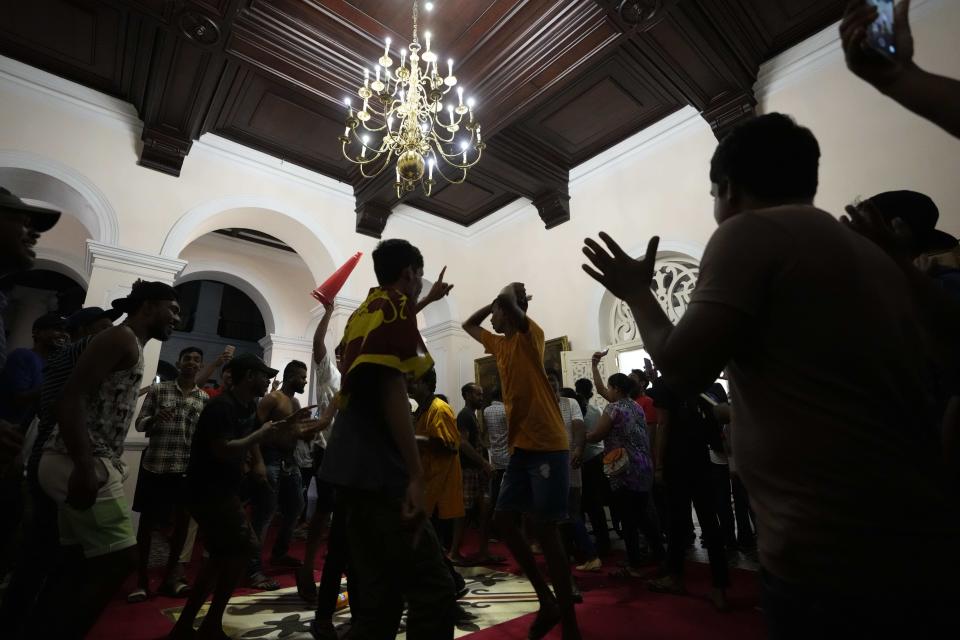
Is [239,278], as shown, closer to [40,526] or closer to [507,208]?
[507,208]

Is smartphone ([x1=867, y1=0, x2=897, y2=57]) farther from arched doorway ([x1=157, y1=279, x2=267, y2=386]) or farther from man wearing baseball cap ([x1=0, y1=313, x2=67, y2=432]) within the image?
arched doorway ([x1=157, y1=279, x2=267, y2=386])

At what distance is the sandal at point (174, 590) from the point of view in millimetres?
3211

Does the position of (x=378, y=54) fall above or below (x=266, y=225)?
above

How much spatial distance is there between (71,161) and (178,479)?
3.98 meters

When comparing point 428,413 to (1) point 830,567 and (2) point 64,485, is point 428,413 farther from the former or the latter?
(1) point 830,567

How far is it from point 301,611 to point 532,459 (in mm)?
1721

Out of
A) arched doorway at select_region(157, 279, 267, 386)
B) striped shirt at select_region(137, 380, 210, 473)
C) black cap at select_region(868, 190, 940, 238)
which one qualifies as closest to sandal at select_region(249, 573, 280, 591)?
striped shirt at select_region(137, 380, 210, 473)

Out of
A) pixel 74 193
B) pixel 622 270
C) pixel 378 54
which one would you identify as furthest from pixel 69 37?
pixel 622 270

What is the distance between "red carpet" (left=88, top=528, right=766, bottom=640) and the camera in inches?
95.5

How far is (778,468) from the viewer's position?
2.51 feet

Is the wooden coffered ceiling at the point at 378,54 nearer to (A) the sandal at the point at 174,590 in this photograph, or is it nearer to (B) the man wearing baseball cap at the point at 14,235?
(B) the man wearing baseball cap at the point at 14,235

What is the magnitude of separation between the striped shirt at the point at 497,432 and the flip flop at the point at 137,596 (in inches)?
106

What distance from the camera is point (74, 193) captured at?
5230 millimetres

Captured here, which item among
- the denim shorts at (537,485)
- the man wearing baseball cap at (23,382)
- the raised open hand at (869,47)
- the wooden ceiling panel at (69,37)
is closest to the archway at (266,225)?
the wooden ceiling panel at (69,37)
